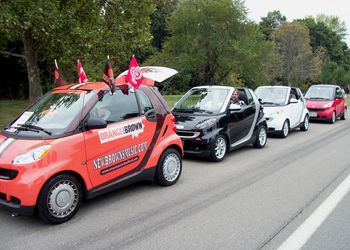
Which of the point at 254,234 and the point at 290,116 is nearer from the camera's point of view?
the point at 254,234

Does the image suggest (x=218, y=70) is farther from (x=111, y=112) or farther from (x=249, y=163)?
(x=111, y=112)

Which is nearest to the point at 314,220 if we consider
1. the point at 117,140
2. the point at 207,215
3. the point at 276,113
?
the point at 207,215

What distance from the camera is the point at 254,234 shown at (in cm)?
455

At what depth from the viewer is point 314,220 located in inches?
197

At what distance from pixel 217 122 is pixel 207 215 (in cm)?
362

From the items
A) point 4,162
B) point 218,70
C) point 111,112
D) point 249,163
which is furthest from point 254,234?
point 218,70

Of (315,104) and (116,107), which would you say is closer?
(116,107)

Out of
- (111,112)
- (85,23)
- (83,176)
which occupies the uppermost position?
(85,23)

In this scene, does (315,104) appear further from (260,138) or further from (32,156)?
(32,156)

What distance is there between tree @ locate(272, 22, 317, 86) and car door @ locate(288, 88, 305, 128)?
1742 inches

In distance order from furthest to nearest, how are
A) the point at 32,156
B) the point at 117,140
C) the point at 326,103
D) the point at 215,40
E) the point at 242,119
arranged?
1. the point at 215,40
2. the point at 326,103
3. the point at 242,119
4. the point at 117,140
5. the point at 32,156

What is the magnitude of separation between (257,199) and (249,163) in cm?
267

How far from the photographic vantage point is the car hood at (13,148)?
4730mm

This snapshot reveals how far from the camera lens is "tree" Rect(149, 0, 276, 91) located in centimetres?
3080
